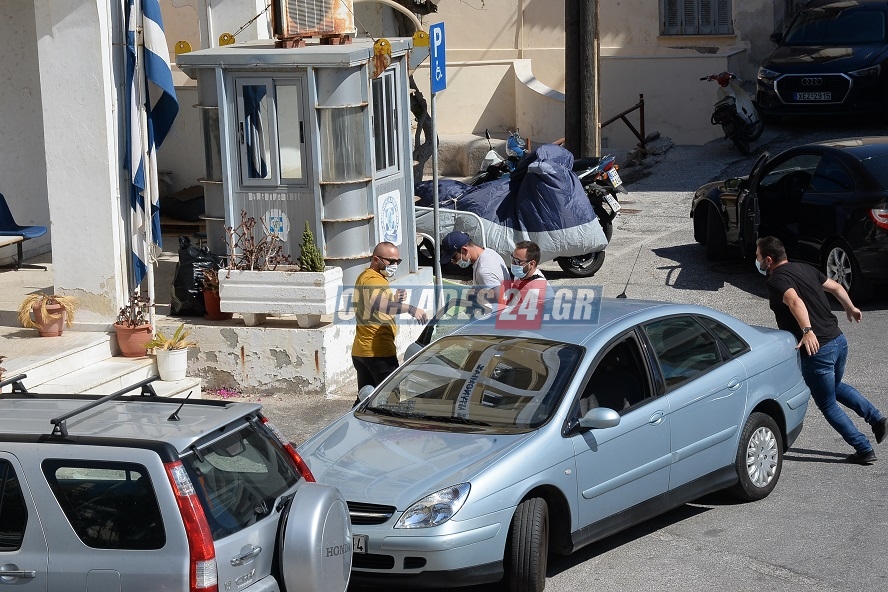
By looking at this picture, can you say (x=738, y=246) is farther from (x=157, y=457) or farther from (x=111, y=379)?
(x=157, y=457)

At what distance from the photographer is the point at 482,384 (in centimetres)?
714

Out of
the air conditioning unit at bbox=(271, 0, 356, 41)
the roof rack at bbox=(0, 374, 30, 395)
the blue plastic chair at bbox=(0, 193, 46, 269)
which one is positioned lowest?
the roof rack at bbox=(0, 374, 30, 395)

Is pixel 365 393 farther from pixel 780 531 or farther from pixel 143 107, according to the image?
pixel 143 107

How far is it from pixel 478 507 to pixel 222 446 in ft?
4.99

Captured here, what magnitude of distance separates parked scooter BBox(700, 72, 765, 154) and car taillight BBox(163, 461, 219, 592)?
15419 millimetres

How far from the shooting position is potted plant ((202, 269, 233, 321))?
1083 cm

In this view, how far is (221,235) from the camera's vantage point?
11.4 meters

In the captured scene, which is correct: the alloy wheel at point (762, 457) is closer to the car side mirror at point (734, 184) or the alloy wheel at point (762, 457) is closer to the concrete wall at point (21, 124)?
the car side mirror at point (734, 184)

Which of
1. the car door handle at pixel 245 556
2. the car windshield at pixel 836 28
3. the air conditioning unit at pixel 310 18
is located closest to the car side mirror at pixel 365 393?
the car door handle at pixel 245 556

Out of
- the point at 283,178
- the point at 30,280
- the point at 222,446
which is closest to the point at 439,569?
the point at 222,446

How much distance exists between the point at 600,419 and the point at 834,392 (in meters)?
2.84

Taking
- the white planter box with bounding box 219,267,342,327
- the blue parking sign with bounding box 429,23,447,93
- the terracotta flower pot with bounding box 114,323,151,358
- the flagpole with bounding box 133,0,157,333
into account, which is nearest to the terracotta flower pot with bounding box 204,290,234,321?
the white planter box with bounding box 219,267,342,327

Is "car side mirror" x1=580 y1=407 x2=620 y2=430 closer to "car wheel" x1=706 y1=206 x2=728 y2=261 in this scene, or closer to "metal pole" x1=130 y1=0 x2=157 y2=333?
"metal pole" x1=130 y1=0 x2=157 y2=333

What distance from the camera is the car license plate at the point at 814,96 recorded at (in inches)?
742
